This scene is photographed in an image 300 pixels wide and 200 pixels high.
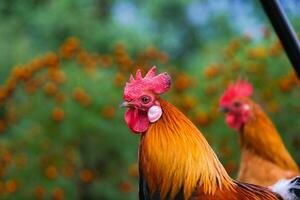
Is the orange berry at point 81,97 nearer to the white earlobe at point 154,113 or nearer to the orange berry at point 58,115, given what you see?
the orange berry at point 58,115

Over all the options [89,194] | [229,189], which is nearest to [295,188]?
[229,189]

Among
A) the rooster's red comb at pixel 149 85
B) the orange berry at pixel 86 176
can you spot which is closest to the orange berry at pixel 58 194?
the orange berry at pixel 86 176

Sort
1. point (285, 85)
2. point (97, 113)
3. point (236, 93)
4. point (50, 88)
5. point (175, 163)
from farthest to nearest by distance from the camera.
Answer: point (97, 113), point (50, 88), point (285, 85), point (236, 93), point (175, 163)

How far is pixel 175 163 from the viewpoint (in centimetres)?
189

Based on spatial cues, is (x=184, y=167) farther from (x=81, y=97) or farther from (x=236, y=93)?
(x=81, y=97)

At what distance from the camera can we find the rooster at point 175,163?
1.87 meters

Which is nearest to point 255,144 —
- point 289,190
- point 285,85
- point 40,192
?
point 289,190

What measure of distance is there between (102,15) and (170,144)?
9990mm

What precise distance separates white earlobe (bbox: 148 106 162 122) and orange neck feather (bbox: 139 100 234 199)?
4cm

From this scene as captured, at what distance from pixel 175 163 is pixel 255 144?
1750 millimetres

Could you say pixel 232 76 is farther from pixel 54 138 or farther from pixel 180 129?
pixel 180 129

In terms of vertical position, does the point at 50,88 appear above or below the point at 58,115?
above

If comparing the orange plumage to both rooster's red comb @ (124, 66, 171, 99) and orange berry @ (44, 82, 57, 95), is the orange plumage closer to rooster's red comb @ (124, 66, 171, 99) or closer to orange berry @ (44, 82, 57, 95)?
rooster's red comb @ (124, 66, 171, 99)

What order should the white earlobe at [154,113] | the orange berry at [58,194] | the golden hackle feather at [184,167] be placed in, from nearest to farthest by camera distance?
the golden hackle feather at [184,167] → the white earlobe at [154,113] → the orange berry at [58,194]
